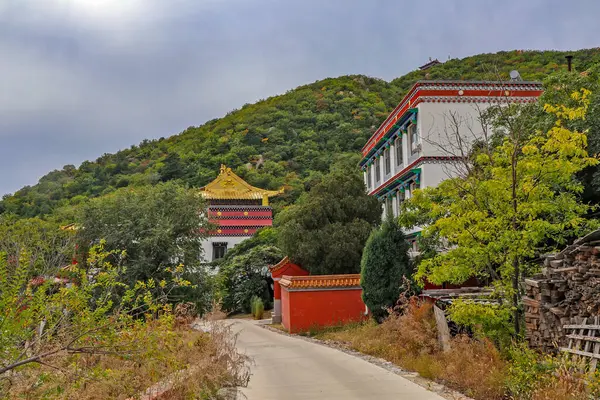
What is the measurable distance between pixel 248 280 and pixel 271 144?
45.4m

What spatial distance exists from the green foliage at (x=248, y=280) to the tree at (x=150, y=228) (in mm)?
11795

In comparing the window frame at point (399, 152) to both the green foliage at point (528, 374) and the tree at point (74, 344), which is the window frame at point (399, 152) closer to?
the green foliage at point (528, 374)

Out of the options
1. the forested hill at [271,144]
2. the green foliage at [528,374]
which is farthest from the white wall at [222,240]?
the green foliage at [528,374]

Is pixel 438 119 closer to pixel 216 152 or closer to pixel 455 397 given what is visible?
pixel 455 397

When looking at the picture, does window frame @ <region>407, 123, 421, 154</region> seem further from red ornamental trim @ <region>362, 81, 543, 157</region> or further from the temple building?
red ornamental trim @ <region>362, 81, 543, 157</region>

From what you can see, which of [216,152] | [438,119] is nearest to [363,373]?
[438,119]

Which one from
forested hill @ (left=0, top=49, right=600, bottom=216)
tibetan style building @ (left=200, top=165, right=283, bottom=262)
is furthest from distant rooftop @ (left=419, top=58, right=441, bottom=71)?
tibetan style building @ (left=200, top=165, right=283, bottom=262)

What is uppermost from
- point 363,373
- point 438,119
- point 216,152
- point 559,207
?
point 216,152

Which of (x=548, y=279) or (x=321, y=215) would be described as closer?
(x=548, y=279)

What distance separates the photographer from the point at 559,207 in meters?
9.34

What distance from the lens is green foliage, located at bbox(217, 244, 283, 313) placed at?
30844 mm

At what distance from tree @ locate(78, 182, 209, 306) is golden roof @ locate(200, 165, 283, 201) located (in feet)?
93.5

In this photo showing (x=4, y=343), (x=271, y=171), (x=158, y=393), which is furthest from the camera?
(x=271, y=171)

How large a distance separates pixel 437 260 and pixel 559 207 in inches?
91.4
